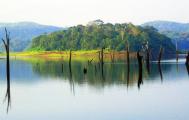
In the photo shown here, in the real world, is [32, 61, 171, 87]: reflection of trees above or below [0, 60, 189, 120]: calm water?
above

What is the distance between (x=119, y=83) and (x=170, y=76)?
13975mm

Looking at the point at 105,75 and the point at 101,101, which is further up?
the point at 105,75

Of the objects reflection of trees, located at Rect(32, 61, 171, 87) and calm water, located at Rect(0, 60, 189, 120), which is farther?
reflection of trees, located at Rect(32, 61, 171, 87)

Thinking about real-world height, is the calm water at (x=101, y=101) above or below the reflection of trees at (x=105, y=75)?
below

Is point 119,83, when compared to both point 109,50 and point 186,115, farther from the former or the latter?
point 109,50

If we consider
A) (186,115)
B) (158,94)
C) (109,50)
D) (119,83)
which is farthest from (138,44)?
(186,115)

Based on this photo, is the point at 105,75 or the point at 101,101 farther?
the point at 105,75

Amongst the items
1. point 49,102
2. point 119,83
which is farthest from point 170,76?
point 49,102

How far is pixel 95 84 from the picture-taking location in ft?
197

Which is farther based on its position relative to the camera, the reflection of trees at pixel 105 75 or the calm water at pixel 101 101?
the reflection of trees at pixel 105 75

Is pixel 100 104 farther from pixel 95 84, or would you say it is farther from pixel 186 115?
pixel 95 84

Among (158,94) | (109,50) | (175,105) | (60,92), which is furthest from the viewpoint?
(109,50)

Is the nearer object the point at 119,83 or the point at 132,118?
the point at 132,118

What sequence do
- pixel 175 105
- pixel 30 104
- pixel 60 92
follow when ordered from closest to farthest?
pixel 175 105 < pixel 30 104 < pixel 60 92
